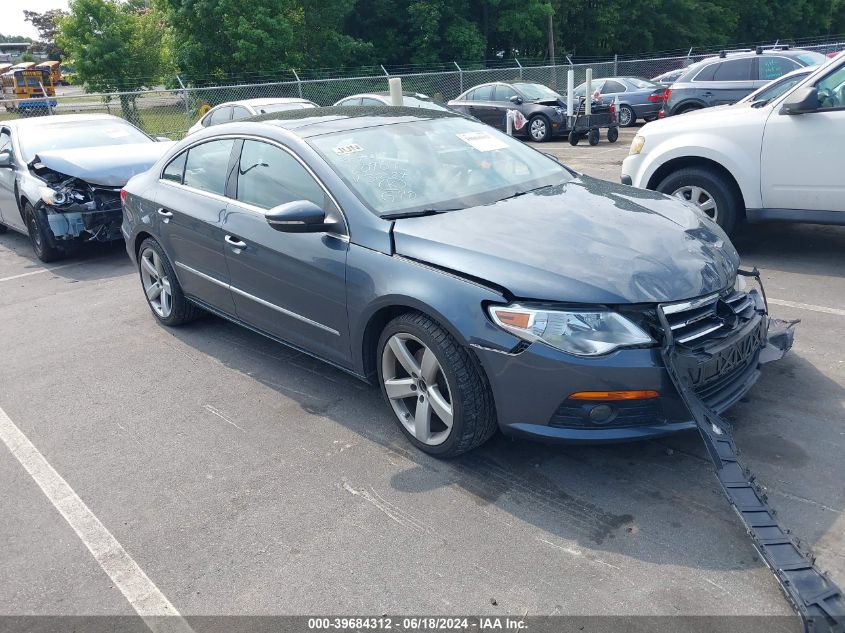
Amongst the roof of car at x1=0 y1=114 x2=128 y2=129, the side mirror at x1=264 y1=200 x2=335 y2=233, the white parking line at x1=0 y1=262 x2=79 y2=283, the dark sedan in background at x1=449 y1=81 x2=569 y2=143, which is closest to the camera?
the side mirror at x1=264 y1=200 x2=335 y2=233

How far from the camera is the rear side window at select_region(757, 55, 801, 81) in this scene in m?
14.6

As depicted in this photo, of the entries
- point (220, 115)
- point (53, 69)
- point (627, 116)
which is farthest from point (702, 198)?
point (53, 69)

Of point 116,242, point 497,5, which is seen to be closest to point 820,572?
point 116,242

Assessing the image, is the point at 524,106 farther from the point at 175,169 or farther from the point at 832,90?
the point at 175,169

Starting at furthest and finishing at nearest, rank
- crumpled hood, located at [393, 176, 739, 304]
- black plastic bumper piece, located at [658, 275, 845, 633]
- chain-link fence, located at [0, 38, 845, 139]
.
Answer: chain-link fence, located at [0, 38, 845, 139], crumpled hood, located at [393, 176, 739, 304], black plastic bumper piece, located at [658, 275, 845, 633]

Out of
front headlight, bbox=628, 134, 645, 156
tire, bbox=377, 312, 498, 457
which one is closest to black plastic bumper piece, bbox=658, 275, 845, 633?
tire, bbox=377, 312, 498, 457

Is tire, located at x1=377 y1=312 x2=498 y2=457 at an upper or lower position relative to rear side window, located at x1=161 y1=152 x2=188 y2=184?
lower

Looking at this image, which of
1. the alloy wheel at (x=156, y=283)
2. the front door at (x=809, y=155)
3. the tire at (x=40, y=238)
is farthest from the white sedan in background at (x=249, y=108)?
the front door at (x=809, y=155)

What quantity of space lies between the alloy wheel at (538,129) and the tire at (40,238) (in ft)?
39.3

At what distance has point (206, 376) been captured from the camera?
4.90 metres

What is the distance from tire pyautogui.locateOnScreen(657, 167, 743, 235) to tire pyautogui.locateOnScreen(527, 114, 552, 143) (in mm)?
11185

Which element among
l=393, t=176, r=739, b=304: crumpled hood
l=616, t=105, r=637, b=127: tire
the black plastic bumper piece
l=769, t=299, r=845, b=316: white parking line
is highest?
l=393, t=176, r=739, b=304: crumpled hood

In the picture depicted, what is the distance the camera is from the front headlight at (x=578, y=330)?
10.0 ft

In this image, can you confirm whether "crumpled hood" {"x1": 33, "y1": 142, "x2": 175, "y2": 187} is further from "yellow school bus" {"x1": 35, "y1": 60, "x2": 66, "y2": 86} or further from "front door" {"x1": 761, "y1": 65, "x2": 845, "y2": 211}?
"yellow school bus" {"x1": 35, "y1": 60, "x2": 66, "y2": 86}
